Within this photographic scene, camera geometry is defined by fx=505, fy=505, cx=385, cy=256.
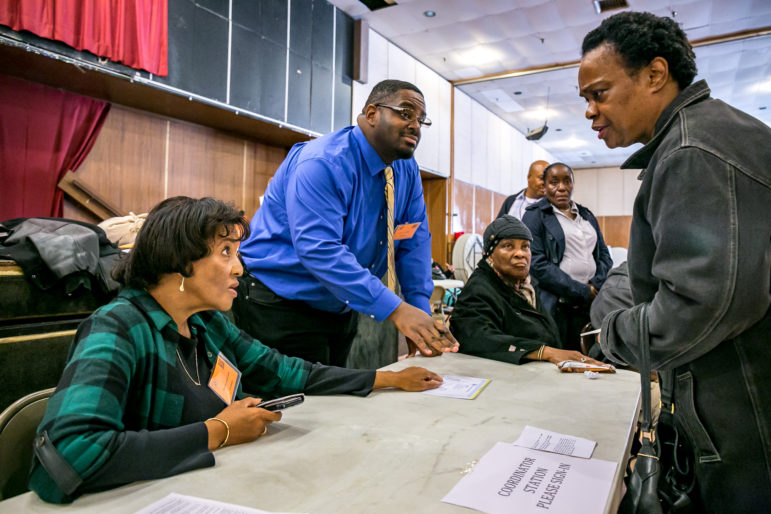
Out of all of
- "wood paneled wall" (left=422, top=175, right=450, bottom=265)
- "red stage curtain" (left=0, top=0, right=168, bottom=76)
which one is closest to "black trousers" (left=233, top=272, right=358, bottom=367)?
"red stage curtain" (left=0, top=0, right=168, bottom=76)

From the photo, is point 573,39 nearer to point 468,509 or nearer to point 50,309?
point 50,309

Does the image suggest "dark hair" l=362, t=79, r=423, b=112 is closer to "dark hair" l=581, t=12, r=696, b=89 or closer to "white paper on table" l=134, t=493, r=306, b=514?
"dark hair" l=581, t=12, r=696, b=89

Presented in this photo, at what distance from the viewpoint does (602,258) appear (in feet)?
10.6

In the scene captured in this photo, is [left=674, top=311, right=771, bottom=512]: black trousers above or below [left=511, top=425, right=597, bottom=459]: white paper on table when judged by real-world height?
above

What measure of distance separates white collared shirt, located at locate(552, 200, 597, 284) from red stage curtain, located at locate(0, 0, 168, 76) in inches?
121

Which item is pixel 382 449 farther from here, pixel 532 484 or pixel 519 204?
pixel 519 204

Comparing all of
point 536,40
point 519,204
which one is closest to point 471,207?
point 536,40

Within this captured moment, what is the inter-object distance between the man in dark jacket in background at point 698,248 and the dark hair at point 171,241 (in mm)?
870

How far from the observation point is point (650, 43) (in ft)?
3.02

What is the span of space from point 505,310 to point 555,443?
122cm

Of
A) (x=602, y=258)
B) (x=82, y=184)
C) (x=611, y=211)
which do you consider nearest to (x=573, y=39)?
(x=602, y=258)

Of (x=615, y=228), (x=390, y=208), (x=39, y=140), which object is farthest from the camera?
(x=615, y=228)

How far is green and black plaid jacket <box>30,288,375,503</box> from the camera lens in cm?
80

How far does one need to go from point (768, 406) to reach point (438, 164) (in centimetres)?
686
